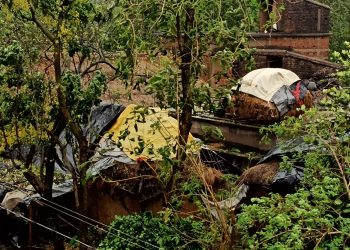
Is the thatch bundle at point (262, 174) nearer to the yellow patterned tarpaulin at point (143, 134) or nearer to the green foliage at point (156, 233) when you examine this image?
the yellow patterned tarpaulin at point (143, 134)

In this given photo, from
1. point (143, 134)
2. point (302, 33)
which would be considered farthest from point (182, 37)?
point (302, 33)

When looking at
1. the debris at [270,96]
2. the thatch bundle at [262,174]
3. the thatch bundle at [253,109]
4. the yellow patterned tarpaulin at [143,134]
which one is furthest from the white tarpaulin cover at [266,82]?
the thatch bundle at [262,174]

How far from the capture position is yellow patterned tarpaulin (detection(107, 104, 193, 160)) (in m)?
6.53

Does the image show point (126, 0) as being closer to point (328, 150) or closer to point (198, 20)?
point (198, 20)

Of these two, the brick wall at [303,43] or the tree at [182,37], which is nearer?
the tree at [182,37]

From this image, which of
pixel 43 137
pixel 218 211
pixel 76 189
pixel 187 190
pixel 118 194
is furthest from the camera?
pixel 118 194

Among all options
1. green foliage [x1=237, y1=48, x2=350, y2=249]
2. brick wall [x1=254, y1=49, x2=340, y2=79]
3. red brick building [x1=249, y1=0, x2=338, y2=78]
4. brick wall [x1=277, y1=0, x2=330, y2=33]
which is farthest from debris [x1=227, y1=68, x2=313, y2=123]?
brick wall [x1=277, y1=0, x2=330, y2=33]

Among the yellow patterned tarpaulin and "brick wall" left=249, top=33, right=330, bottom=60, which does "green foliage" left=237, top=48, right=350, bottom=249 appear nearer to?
the yellow patterned tarpaulin

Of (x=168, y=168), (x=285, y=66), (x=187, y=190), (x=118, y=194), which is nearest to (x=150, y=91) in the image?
(x=168, y=168)

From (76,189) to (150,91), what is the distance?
260 centimetres

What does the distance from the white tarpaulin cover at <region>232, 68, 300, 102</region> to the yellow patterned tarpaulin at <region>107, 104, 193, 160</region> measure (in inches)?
76.7

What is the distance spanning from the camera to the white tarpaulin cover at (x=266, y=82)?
11180 millimetres

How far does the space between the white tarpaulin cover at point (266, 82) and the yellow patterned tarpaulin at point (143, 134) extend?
1.95 m

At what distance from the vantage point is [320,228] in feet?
15.9
